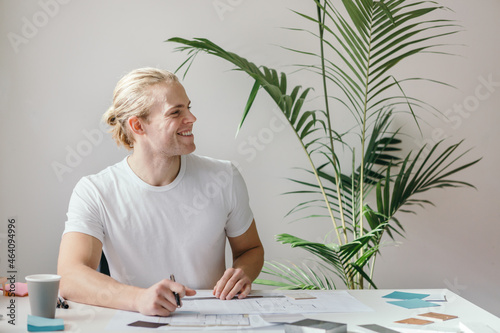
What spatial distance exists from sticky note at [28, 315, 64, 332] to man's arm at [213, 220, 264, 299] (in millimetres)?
463

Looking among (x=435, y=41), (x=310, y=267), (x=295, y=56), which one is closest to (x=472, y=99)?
(x=435, y=41)

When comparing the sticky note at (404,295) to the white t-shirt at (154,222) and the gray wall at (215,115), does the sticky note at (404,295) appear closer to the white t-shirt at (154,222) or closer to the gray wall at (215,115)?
the white t-shirt at (154,222)

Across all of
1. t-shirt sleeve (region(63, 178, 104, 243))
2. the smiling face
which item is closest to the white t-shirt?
t-shirt sleeve (region(63, 178, 104, 243))

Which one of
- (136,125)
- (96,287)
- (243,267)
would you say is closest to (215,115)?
(136,125)

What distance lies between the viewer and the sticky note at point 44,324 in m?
1.20

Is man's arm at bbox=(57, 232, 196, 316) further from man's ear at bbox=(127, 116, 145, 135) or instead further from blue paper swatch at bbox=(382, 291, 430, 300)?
blue paper swatch at bbox=(382, 291, 430, 300)

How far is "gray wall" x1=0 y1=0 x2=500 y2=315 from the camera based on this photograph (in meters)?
2.77

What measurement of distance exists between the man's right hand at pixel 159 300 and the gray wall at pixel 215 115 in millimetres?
1562

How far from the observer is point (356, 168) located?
2900mm

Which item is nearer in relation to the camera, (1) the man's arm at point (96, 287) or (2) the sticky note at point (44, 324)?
(2) the sticky note at point (44, 324)

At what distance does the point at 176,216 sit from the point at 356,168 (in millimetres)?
1301

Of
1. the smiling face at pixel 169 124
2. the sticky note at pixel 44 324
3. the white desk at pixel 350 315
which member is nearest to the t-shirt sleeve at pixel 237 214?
the smiling face at pixel 169 124

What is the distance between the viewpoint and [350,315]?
1356mm

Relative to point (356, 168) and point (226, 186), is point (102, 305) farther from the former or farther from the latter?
point (356, 168)
